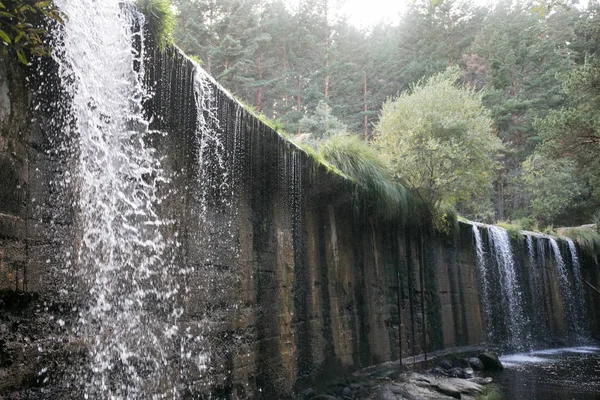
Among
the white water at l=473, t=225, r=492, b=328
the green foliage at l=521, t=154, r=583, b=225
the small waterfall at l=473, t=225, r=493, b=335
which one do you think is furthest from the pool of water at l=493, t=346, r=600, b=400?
the green foliage at l=521, t=154, r=583, b=225

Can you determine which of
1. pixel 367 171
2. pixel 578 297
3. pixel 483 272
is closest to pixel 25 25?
pixel 367 171

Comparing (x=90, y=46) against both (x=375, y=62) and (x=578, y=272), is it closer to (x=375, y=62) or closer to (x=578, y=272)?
(x=578, y=272)

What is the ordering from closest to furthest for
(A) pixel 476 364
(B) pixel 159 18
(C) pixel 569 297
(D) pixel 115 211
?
(D) pixel 115 211 < (B) pixel 159 18 < (A) pixel 476 364 < (C) pixel 569 297

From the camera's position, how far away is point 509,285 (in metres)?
15.3

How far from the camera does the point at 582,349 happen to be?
16.0 meters

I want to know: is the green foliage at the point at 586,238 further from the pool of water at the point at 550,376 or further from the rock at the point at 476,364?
the rock at the point at 476,364

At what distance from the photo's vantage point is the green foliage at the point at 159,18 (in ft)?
15.1

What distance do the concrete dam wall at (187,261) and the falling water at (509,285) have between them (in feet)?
18.4

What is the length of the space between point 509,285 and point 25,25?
51.2 feet

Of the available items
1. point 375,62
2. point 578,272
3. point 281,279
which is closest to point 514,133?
point 375,62

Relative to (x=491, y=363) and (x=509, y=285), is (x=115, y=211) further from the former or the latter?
(x=509, y=285)

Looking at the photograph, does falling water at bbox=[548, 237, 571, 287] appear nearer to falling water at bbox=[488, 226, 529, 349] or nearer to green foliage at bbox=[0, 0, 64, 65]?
falling water at bbox=[488, 226, 529, 349]

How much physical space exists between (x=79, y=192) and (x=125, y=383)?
5.90ft

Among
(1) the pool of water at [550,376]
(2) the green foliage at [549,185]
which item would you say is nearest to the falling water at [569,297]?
(1) the pool of water at [550,376]
